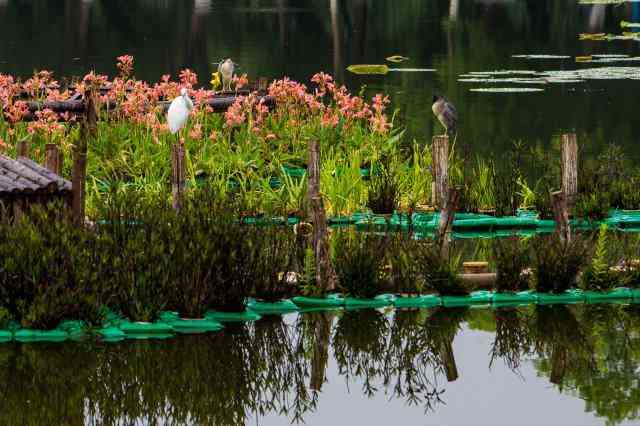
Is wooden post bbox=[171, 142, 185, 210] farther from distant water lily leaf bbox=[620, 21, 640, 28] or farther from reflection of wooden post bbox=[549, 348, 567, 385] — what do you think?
distant water lily leaf bbox=[620, 21, 640, 28]

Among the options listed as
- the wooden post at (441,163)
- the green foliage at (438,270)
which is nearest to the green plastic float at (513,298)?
the green foliage at (438,270)

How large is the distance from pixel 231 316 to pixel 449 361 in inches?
83.5

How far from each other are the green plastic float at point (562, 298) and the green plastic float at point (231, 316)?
2635mm

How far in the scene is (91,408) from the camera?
33.5 ft

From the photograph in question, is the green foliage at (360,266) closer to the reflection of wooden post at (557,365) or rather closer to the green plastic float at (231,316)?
the green plastic float at (231,316)

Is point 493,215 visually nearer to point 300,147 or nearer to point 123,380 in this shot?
point 300,147

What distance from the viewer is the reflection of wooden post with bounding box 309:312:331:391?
11203 millimetres

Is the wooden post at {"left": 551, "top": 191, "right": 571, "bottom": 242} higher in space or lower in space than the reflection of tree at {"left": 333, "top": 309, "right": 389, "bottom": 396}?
higher

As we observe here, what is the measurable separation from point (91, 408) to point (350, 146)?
39.5 ft

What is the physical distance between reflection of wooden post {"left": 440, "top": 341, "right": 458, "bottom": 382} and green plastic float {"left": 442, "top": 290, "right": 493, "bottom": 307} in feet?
4.23

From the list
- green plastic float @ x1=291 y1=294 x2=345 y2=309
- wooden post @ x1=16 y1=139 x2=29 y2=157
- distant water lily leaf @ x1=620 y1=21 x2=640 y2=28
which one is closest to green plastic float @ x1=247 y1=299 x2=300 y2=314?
green plastic float @ x1=291 y1=294 x2=345 y2=309

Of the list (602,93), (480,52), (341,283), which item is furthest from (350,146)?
(480,52)

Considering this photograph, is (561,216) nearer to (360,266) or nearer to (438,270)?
(438,270)

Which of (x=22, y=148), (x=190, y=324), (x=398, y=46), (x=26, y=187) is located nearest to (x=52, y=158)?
(x=22, y=148)
